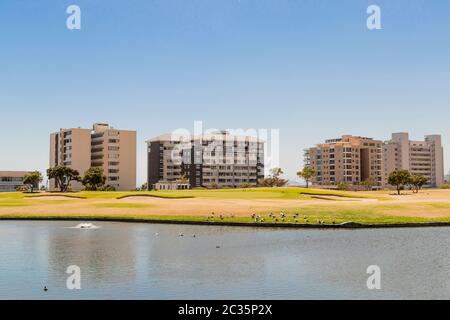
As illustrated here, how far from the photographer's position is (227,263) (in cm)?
3859

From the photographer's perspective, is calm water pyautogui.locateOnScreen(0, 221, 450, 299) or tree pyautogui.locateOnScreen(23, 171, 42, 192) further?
tree pyautogui.locateOnScreen(23, 171, 42, 192)

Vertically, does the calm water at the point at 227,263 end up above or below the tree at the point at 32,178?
below

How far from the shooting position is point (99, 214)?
8175 cm

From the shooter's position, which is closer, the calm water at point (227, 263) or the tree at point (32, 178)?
the calm water at point (227, 263)

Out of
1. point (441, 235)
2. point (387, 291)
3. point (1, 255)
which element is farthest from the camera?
point (441, 235)

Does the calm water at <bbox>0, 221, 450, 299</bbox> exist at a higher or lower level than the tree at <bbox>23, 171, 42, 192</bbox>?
lower

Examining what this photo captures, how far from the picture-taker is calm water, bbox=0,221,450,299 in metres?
29.7

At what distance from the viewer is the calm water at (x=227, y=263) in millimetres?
29656

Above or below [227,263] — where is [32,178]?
above

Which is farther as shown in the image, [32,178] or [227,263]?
[32,178]
